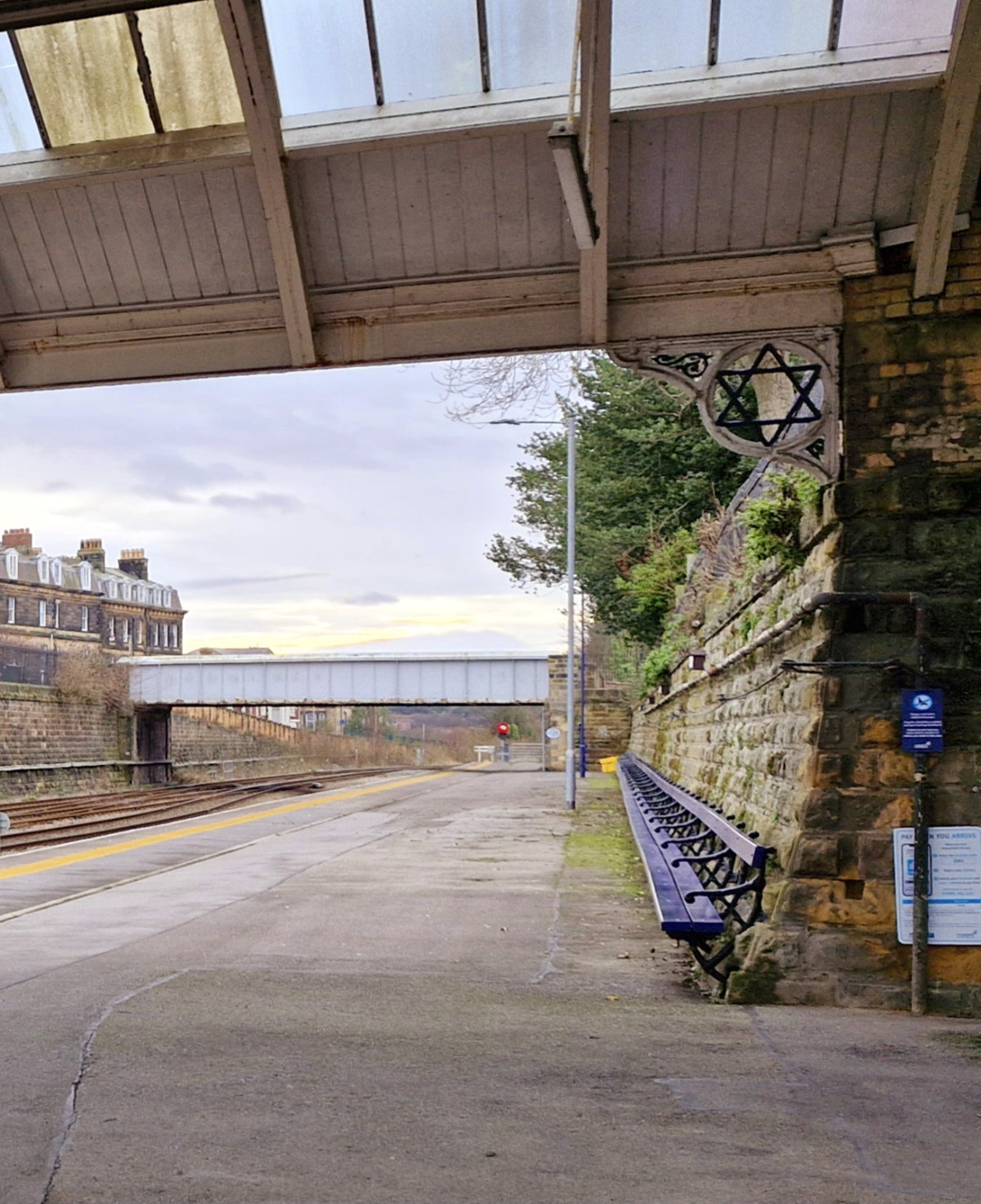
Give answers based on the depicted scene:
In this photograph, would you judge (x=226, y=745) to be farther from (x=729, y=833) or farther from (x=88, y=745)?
(x=729, y=833)

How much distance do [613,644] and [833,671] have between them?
37.2 meters

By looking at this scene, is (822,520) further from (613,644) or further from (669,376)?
(613,644)

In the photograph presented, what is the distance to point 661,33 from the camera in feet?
25.3

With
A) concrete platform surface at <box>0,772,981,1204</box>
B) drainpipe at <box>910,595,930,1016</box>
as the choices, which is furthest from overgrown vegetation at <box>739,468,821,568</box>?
concrete platform surface at <box>0,772,981,1204</box>

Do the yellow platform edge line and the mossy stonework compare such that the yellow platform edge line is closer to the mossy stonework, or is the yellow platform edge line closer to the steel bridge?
the mossy stonework

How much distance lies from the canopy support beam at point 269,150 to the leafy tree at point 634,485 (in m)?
17.2

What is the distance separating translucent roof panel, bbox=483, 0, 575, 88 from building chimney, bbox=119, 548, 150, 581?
80576mm

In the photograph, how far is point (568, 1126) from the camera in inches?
197

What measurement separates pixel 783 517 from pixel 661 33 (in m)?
3.32

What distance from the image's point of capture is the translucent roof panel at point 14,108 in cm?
803

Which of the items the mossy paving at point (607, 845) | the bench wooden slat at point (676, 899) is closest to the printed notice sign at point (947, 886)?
the bench wooden slat at point (676, 899)

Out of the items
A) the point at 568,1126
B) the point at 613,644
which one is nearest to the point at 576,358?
the point at 613,644

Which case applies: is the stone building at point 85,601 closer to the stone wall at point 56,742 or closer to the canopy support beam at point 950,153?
the stone wall at point 56,742

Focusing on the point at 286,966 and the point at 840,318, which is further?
the point at 286,966
